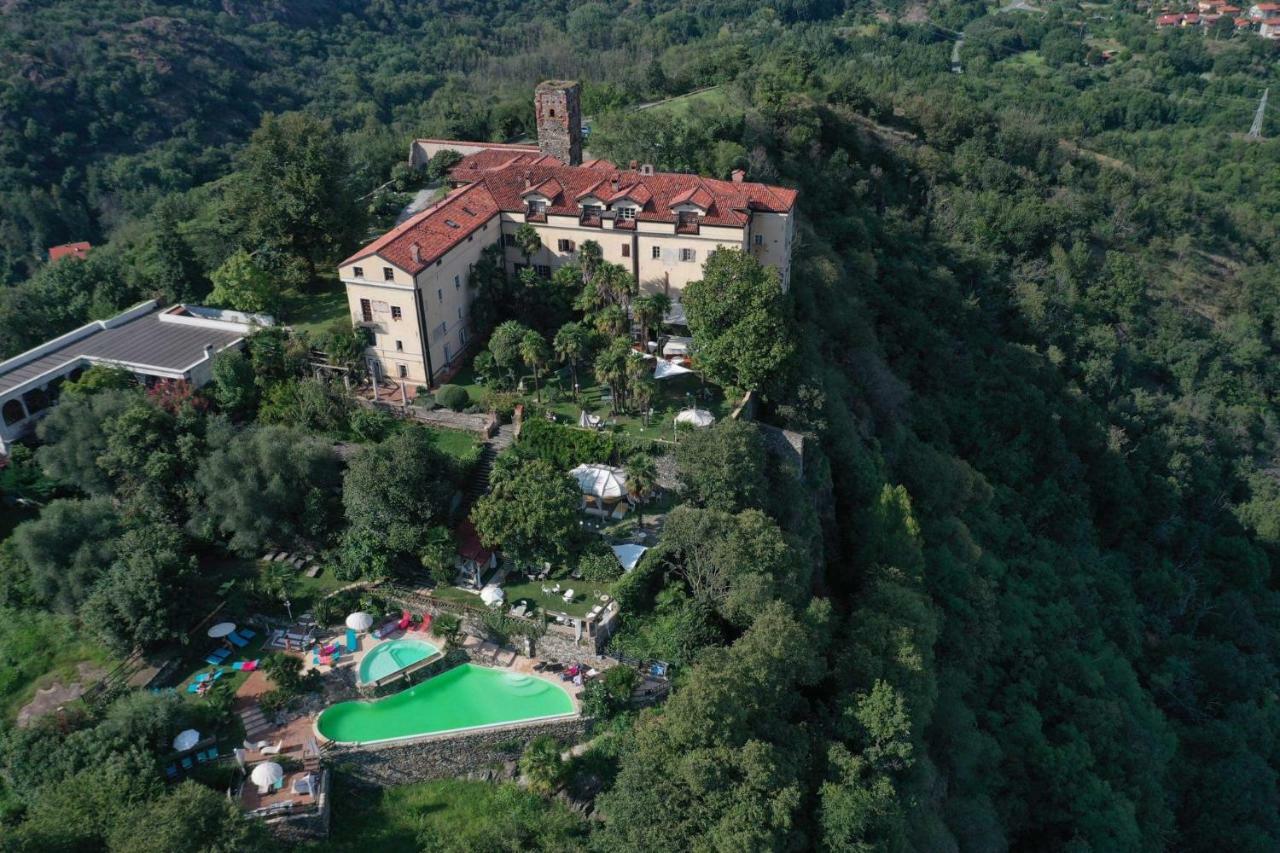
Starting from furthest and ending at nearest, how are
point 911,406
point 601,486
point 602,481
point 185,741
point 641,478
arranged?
point 911,406
point 602,481
point 601,486
point 641,478
point 185,741

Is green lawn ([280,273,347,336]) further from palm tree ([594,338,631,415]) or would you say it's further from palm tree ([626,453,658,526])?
palm tree ([626,453,658,526])

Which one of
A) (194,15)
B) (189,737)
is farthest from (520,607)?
(194,15)

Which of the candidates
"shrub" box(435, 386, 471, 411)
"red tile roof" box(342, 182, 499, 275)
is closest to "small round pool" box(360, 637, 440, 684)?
"shrub" box(435, 386, 471, 411)

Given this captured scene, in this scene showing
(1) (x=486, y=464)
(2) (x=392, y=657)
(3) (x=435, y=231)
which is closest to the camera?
(2) (x=392, y=657)

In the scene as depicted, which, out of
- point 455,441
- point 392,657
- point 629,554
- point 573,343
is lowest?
point 392,657

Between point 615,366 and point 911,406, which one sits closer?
point 615,366

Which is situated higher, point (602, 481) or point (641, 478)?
point (641, 478)

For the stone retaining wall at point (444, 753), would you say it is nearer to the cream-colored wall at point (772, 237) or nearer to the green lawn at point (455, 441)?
the green lawn at point (455, 441)

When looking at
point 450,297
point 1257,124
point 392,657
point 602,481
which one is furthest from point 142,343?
point 1257,124

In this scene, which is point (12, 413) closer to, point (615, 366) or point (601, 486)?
point (601, 486)
